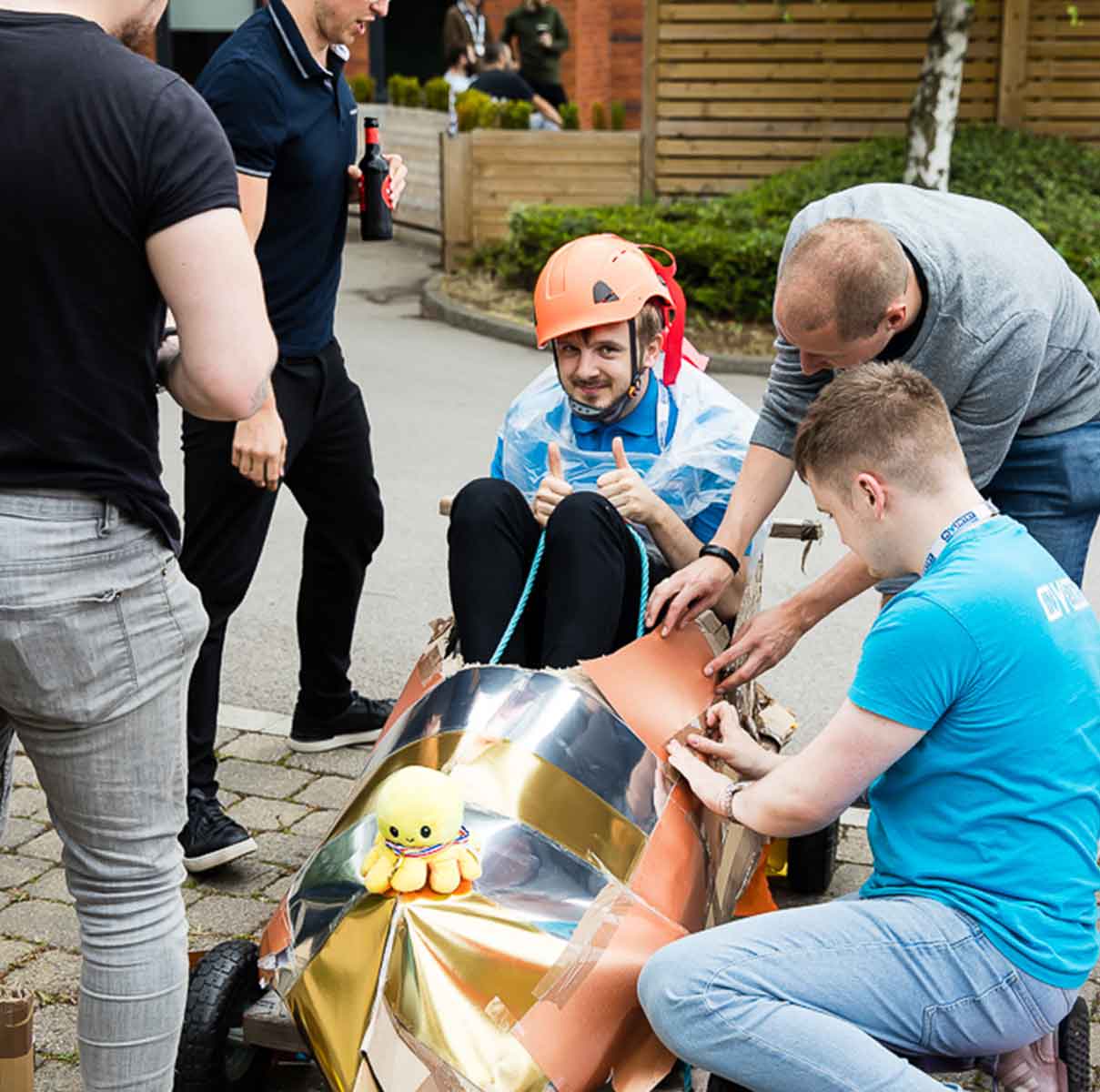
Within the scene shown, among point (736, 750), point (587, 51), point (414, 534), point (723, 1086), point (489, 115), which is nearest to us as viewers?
point (723, 1086)

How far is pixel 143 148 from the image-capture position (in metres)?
→ 2.23

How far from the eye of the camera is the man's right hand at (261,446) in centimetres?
365

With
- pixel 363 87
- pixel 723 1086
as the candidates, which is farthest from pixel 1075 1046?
pixel 363 87

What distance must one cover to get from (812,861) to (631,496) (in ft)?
3.23

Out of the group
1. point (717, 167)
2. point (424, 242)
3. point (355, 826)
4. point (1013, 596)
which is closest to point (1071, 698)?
point (1013, 596)

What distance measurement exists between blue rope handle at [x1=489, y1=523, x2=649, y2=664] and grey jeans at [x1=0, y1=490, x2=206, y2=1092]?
820mm

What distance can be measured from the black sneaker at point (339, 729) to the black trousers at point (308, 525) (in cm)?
3

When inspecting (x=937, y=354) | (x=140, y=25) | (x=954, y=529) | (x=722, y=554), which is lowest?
(x=722, y=554)

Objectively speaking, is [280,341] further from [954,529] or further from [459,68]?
[459,68]

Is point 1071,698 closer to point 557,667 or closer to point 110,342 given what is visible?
point 557,667

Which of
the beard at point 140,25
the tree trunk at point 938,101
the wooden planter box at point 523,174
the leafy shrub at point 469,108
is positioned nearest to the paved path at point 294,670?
the beard at point 140,25

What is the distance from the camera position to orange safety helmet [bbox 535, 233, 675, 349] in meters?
3.62

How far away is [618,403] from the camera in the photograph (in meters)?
3.72

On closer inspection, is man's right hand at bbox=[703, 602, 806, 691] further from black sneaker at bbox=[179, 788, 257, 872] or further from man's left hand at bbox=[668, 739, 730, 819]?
black sneaker at bbox=[179, 788, 257, 872]
